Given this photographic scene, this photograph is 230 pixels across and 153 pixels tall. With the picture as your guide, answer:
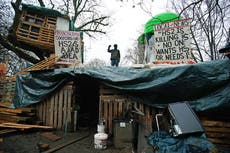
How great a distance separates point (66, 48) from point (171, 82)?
18.2 feet

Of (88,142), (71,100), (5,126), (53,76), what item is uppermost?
(53,76)

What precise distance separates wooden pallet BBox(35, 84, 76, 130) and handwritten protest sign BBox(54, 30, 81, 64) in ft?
5.40

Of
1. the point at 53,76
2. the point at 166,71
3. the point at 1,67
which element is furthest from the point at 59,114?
the point at 1,67

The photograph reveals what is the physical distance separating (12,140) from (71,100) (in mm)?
2636

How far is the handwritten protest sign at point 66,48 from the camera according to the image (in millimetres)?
9062

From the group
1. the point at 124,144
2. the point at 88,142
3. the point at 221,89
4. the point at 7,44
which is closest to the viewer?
the point at 221,89

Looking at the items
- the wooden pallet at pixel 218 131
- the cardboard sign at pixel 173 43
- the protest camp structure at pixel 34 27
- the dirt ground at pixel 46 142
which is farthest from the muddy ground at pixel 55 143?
the protest camp structure at pixel 34 27

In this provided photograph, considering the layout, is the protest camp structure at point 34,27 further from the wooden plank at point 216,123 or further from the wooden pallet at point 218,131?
the wooden pallet at point 218,131

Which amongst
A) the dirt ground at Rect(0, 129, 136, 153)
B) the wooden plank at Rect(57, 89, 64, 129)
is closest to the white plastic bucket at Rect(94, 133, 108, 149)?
the dirt ground at Rect(0, 129, 136, 153)

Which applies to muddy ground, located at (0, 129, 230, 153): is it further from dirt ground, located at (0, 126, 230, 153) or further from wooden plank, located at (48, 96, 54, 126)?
wooden plank, located at (48, 96, 54, 126)

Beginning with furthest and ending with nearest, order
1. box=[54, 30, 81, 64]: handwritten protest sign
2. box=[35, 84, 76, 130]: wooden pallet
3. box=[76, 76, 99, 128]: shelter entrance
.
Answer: box=[76, 76, 99, 128]: shelter entrance < box=[54, 30, 81, 64]: handwritten protest sign < box=[35, 84, 76, 130]: wooden pallet

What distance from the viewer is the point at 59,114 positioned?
8.06 meters

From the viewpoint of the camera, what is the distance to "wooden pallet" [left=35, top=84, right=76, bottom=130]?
7921 millimetres

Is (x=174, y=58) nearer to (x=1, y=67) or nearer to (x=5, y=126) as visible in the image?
(x=5, y=126)
